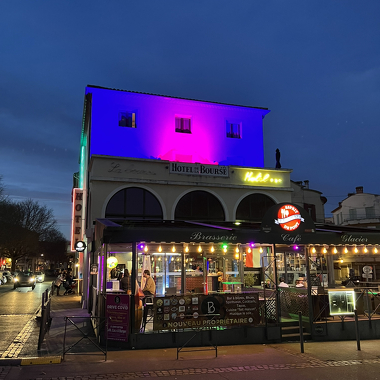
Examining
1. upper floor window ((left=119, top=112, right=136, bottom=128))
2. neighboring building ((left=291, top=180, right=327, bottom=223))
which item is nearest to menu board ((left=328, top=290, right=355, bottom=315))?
upper floor window ((left=119, top=112, right=136, bottom=128))

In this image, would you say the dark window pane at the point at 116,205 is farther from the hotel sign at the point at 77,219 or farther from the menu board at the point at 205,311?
the menu board at the point at 205,311

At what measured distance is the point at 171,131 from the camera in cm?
1991

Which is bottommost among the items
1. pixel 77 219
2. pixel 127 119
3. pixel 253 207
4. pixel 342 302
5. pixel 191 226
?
pixel 342 302

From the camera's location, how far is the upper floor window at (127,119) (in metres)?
19.3

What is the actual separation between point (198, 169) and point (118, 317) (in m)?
9.42

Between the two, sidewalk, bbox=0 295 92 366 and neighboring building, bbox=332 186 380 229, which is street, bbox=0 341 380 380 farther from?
neighboring building, bbox=332 186 380 229

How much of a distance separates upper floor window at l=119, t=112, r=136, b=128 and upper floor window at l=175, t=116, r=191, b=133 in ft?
7.64

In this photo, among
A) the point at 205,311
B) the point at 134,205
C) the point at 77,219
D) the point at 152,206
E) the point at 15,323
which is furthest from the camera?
the point at 77,219

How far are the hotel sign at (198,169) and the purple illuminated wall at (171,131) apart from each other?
3.62ft

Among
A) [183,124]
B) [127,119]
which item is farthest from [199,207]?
[127,119]

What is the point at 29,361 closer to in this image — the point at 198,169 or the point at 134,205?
the point at 134,205

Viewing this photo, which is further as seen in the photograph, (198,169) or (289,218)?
(198,169)

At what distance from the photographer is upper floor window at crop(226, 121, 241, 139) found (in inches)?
834

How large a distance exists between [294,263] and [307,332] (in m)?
5.25
